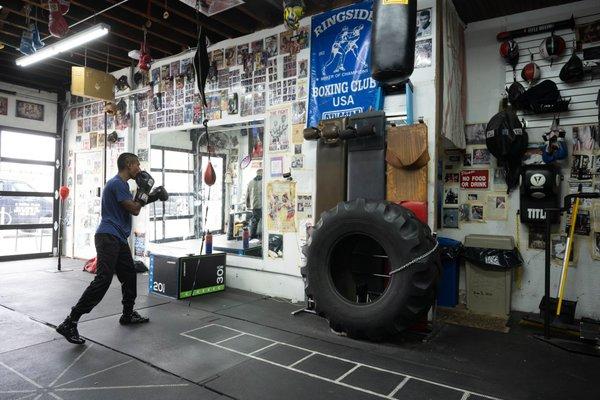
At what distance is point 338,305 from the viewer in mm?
3275

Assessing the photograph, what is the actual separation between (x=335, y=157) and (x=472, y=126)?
1791 millimetres

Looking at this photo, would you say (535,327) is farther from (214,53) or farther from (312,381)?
(214,53)

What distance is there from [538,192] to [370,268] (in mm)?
1940

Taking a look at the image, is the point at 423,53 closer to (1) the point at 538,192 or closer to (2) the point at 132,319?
(1) the point at 538,192

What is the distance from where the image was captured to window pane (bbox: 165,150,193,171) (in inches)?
263

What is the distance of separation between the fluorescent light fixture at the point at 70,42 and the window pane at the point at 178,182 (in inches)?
96.2

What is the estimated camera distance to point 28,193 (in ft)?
24.8

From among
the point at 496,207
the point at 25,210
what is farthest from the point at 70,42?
the point at 496,207

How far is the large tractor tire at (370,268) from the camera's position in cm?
299

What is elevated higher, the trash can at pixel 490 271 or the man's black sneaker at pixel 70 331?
the trash can at pixel 490 271

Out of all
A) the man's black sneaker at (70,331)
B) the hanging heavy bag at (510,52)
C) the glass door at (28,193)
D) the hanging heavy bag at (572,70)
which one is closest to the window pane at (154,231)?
the glass door at (28,193)

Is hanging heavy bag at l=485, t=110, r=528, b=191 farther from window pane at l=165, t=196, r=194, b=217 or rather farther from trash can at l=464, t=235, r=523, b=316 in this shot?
window pane at l=165, t=196, r=194, b=217

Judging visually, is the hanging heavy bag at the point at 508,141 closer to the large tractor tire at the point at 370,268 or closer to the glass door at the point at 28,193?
the large tractor tire at the point at 370,268

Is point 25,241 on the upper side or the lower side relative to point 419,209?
lower
